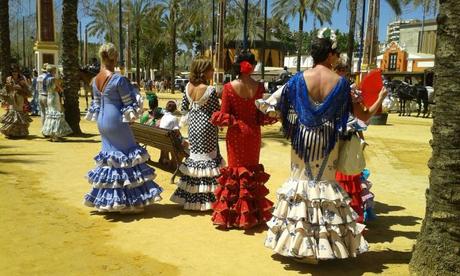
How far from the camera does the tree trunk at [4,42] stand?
1903 cm

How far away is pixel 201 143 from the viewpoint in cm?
636

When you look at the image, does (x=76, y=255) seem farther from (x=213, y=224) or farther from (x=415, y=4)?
(x=415, y=4)

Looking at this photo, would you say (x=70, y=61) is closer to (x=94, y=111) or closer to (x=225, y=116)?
(x=94, y=111)

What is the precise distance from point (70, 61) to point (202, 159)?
878 centimetres

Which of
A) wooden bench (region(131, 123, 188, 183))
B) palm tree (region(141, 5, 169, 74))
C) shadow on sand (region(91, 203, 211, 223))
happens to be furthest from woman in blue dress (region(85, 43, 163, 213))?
palm tree (region(141, 5, 169, 74))

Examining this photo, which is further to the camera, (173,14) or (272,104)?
(173,14)

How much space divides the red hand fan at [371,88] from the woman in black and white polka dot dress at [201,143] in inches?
91.9

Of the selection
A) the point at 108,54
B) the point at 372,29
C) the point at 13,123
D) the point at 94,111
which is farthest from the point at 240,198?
the point at 372,29

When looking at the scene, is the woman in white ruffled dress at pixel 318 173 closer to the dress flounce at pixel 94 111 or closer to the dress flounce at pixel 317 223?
the dress flounce at pixel 317 223

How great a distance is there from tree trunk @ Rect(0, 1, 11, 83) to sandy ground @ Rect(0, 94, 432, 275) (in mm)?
12017

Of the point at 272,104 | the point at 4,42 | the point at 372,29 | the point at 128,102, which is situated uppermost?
the point at 372,29

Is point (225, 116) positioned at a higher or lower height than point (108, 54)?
lower

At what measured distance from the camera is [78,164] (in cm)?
942

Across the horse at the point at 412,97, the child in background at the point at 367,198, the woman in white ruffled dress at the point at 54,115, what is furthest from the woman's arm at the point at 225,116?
the horse at the point at 412,97
